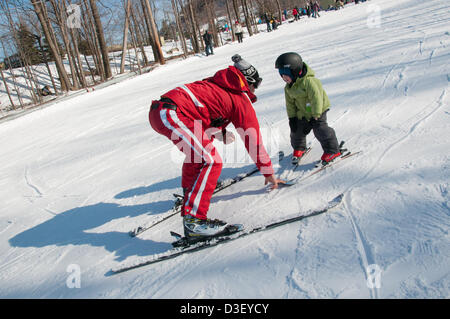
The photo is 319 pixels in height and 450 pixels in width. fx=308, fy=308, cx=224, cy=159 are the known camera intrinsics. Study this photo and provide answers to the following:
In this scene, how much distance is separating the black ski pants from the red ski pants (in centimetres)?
142

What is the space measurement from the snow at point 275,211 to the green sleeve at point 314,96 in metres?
0.72

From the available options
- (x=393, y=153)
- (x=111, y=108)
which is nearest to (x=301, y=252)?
(x=393, y=153)

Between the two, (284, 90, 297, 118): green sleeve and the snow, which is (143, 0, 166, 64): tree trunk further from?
(284, 90, 297, 118): green sleeve

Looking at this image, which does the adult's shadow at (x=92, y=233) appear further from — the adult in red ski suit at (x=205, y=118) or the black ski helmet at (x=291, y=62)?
the black ski helmet at (x=291, y=62)

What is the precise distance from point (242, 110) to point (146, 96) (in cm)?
909

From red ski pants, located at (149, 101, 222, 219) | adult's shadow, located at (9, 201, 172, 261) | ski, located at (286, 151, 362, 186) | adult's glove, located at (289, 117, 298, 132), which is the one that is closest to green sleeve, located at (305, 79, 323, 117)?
adult's glove, located at (289, 117, 298, 132)

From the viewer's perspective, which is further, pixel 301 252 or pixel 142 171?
pixel 142 171

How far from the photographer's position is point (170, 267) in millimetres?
2678

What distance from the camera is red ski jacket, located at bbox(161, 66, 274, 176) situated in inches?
116

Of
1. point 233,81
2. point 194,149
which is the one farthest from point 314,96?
point 194,149

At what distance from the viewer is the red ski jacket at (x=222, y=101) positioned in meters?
2.94

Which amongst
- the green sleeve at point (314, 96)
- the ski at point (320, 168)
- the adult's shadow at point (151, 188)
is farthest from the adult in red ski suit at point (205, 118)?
the adult's shadow at point (151, 188)
